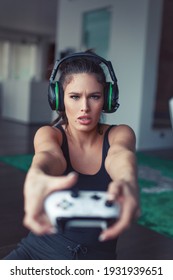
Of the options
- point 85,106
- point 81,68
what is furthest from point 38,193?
point 81,68

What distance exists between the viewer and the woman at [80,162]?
0.51 metres

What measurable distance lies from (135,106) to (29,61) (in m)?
9.29

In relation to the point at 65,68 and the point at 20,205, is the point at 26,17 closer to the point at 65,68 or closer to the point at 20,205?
the point at 20,205

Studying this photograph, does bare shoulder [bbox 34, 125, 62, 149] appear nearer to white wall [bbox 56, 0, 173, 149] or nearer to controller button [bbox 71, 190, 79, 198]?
controller button [bbox 71, 190, 79, 198]

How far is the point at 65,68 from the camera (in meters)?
0.87

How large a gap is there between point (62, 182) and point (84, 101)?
0.28 metres

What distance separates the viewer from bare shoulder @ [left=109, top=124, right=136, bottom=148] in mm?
897

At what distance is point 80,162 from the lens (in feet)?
2.96

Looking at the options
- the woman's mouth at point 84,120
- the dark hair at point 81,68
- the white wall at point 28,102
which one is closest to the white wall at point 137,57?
the white wall at point 28,102

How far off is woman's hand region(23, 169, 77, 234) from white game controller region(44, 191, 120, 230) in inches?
0.5

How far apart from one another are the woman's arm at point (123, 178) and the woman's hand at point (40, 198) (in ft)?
0.21

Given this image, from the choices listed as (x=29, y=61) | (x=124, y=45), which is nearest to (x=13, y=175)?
(x=124, y=45)

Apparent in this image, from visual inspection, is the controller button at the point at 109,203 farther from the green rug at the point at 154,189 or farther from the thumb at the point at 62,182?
the green rug at the point at 154,189

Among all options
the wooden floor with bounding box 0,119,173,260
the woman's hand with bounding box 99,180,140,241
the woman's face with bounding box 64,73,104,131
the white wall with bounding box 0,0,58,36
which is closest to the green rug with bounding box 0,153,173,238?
the wooden floor with bounding box 0,119,173,260
